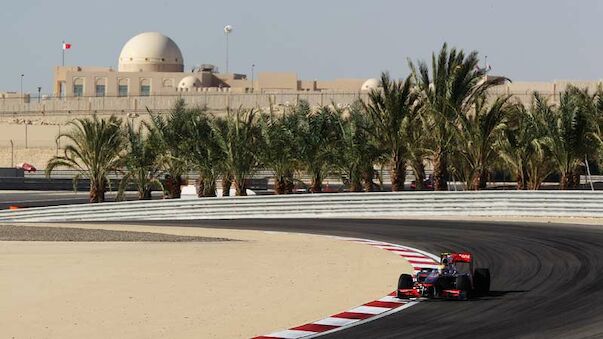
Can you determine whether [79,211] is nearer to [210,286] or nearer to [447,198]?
[447,198]

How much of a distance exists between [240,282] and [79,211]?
25.1 meters

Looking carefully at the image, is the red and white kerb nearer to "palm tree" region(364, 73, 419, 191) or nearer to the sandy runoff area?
the sandy runoff area

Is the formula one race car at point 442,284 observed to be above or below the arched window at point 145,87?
below

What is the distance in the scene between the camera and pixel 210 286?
58.1 ft

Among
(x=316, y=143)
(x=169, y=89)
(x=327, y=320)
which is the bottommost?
(x=327, y=320)

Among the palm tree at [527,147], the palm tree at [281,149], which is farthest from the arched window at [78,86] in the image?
the palm tree at [527,147]

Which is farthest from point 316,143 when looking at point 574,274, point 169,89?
point 169,89

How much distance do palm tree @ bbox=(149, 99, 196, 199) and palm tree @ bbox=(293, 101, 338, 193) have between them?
17.0ft

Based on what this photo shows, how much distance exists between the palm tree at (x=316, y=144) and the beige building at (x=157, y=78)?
353 feet

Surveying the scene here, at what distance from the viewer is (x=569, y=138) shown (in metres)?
41.4

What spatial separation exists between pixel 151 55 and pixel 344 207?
126649 millimetres

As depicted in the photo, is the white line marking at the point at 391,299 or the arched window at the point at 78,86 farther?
the arched window at the point at 78,86

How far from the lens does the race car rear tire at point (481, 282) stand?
639 inches

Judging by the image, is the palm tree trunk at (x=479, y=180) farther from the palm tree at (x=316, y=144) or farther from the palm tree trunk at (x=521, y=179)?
the palm tree at (x=316, y=144)
